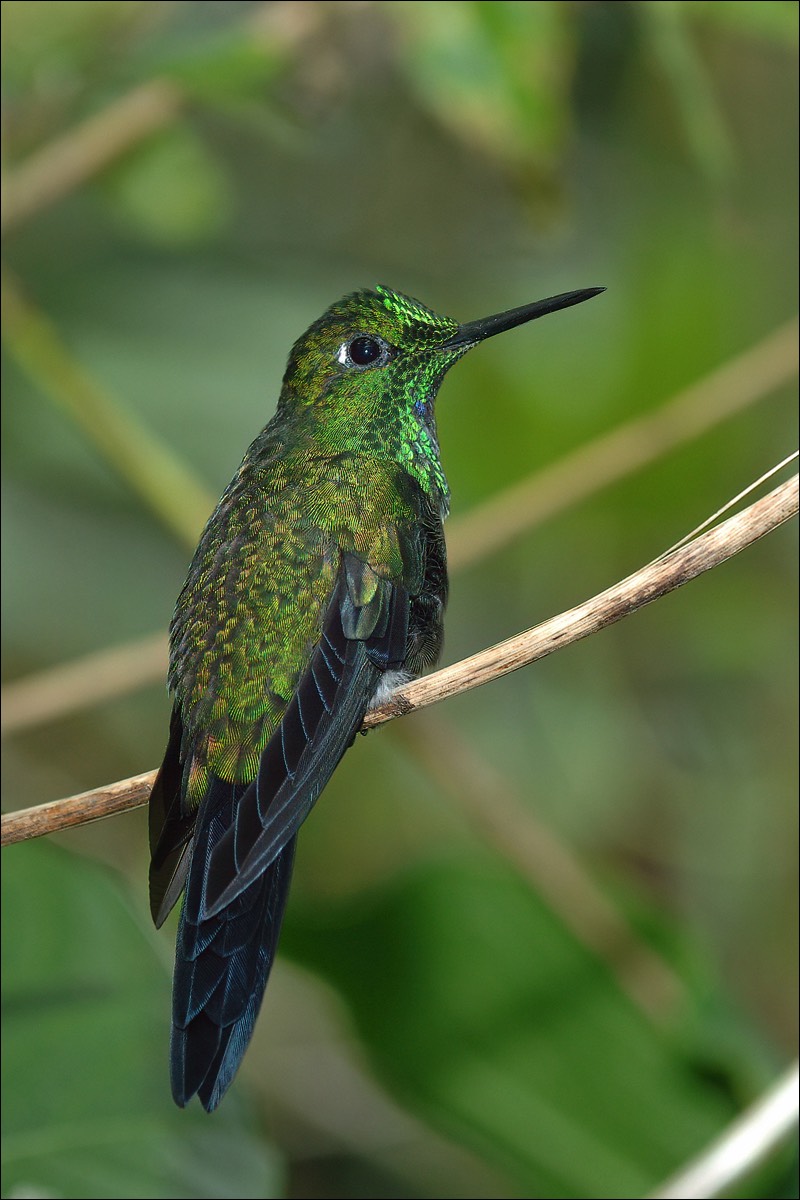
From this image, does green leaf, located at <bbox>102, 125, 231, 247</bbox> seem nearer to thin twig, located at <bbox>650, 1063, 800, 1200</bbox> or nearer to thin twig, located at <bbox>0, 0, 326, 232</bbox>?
thin twig, located at <bbox>0, 0, 326, 232</bbox>

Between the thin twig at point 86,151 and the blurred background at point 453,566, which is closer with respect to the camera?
the blurred background at point 453,566

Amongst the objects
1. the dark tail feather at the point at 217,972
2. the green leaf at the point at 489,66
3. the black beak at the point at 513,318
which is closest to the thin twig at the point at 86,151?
the green leaf at the point at 489,66

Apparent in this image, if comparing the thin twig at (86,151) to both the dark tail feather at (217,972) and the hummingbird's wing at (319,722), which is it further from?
the dark tail feather at (217,972)

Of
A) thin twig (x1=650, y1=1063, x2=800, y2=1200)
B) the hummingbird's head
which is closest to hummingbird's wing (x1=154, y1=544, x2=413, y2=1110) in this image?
the hummingbird's head

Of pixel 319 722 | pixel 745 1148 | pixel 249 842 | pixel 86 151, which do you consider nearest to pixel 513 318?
pixel 319 722

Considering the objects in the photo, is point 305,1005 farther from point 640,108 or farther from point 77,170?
point 640,108

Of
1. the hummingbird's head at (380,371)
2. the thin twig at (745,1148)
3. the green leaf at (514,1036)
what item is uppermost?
the hummingbird's head at (380,371)

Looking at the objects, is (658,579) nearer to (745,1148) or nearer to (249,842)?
(249,842)

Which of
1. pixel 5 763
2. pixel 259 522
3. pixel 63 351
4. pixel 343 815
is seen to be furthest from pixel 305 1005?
pixel 259 522

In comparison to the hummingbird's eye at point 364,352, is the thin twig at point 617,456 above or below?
below
